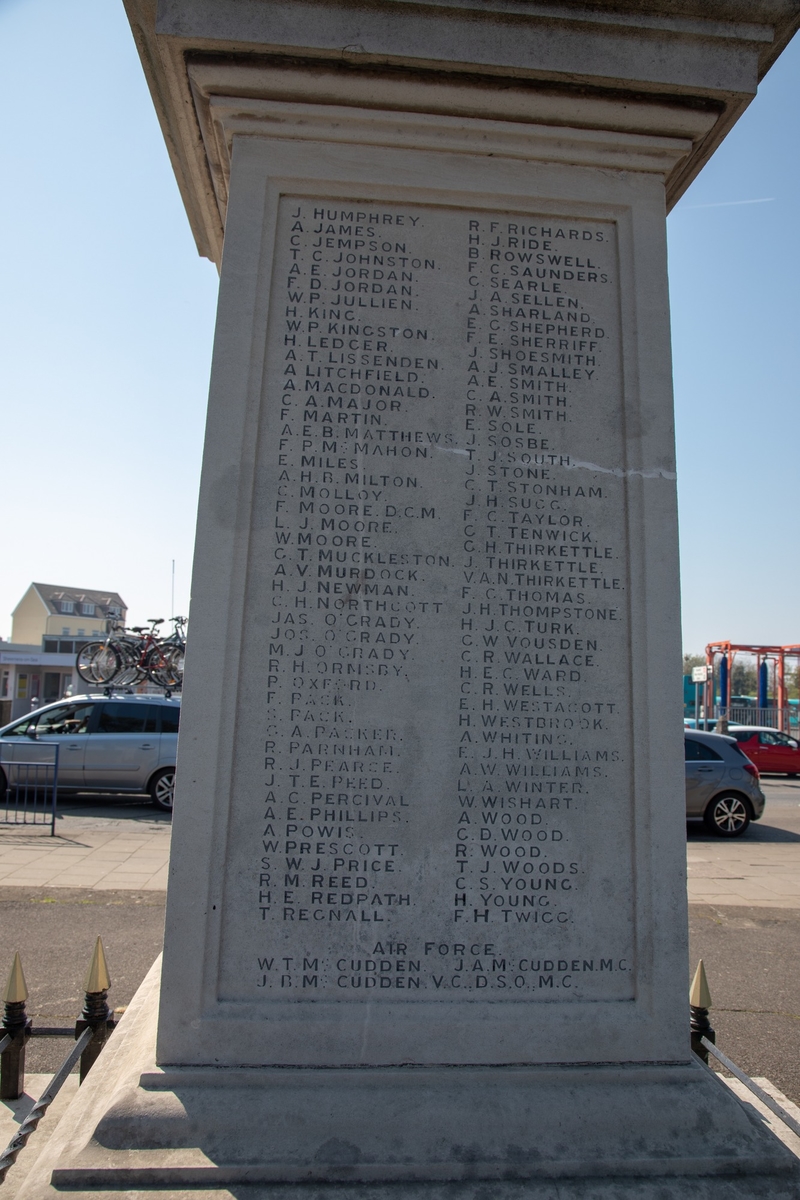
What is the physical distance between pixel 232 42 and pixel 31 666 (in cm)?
4945

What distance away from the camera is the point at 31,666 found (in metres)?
46.9

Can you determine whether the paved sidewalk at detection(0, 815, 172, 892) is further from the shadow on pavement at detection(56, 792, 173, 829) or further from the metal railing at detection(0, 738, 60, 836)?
the metal railing at detection(0, 738, 60, 836)

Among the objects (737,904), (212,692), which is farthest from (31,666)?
(212,692)

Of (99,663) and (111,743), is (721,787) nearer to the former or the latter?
(111,743)

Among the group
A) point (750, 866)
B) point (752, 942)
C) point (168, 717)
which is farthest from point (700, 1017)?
point (168, 717)

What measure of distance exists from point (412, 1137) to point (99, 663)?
62.6 feet

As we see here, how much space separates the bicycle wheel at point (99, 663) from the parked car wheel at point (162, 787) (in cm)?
674

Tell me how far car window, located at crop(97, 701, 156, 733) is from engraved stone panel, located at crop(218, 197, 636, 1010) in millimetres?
11819

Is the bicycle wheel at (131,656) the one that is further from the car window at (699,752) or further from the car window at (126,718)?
the car window at (699,752)

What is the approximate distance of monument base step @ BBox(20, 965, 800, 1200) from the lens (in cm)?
218

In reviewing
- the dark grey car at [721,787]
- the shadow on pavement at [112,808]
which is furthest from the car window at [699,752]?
the shadow on pavement at [112,808]

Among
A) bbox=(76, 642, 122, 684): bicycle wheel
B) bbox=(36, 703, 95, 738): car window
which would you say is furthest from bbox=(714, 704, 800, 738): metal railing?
bbox=(36, 703, 95, 738): car window

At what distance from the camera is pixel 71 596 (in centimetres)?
7044

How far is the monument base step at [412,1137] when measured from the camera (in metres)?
2.18
